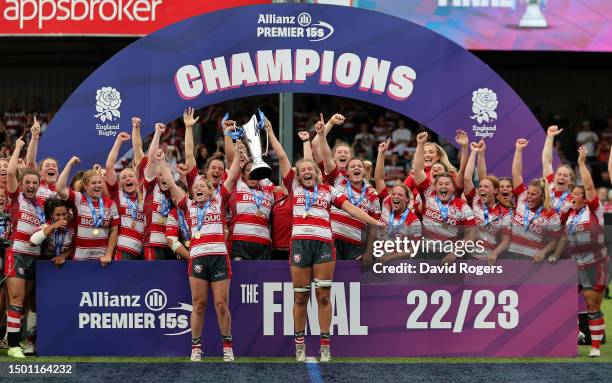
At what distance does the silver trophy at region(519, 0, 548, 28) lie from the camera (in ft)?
61.5

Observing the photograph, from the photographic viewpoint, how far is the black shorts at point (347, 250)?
10758 mm

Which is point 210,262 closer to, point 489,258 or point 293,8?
point 489,258

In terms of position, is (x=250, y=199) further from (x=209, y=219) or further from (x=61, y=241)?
(x=61, y=241)

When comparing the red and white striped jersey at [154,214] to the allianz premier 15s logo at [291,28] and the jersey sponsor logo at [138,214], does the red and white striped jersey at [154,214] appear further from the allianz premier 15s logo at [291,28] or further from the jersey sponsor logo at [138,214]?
the allianz premier 15s logo at [291,28]

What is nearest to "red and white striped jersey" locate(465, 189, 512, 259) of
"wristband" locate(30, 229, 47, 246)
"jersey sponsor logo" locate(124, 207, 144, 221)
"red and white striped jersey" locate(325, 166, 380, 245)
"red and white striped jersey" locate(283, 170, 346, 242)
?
"red and white striped jersey" locate(325, 166, 380, 245)

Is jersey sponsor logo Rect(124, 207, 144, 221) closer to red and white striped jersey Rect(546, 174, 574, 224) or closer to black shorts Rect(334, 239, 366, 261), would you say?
black shorts Rect(334, 239, 366, 261)

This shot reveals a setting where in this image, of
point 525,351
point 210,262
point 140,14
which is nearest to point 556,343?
point 525,351

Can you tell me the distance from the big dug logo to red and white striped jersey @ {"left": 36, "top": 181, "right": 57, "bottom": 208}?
7.58 m

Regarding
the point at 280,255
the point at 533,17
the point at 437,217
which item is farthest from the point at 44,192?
the point at 533,17

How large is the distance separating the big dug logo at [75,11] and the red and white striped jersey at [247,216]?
26.4 feet

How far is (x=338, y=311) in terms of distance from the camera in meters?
10.4

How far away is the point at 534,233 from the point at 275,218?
7.93ft

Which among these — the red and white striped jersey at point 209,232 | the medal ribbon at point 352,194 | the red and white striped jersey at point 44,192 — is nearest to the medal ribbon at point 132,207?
the red and white striped jersey at point 44,192

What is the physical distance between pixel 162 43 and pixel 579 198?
14.9 ft
